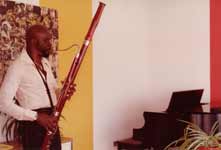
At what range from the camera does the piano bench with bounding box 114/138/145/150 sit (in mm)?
3816

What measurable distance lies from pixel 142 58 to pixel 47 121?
221 centimetres

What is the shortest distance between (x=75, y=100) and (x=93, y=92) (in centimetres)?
29

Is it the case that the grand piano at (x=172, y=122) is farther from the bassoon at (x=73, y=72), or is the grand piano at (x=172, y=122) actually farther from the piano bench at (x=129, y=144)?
the bassoon at (x=73, y=72)

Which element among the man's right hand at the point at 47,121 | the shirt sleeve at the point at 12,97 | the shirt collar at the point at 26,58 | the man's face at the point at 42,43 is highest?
the man's face at the point at 42,43

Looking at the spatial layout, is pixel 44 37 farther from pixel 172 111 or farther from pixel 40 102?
pixel 172 111

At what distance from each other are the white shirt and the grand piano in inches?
44.0

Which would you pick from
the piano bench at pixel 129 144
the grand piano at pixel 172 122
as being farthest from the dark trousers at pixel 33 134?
the piano bench at pixel 129 144

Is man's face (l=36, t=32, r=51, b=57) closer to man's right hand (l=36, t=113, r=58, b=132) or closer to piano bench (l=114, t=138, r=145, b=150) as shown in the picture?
man's right hand (l=36, t=113, r=58, b=132)

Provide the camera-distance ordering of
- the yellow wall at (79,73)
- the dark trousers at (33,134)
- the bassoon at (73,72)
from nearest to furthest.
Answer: the bassoon at (73,72)
the dark trousers at (33,134)
the yellow wall at (79,73)

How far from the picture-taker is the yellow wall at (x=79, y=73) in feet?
11.1

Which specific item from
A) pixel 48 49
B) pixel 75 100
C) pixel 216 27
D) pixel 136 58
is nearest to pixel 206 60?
pixel 216 27

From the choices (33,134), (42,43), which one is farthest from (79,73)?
(33,134)

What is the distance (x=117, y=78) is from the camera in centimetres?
405

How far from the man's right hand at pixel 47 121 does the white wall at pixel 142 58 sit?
1369mm
